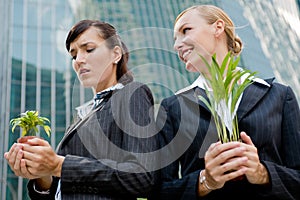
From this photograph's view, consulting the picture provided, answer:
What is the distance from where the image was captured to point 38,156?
197 centimetres

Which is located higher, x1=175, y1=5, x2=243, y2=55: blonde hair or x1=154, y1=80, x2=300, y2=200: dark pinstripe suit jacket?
x1=175, y1=5, x2=243, y2=55: blonde hair

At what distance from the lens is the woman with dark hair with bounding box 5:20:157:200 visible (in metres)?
2.07

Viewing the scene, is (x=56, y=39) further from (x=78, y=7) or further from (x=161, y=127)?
(x=161, y=127)

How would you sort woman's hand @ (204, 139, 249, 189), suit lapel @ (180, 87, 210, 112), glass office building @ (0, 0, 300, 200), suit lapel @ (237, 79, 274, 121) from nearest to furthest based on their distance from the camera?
A: woman's hand @ (204, 139, 249, 189), suit lapel @ (237, 79, 274, 121), suit lapel @ (180, 87, 210, 112), glass office building @ (0, 0, 300, 200)

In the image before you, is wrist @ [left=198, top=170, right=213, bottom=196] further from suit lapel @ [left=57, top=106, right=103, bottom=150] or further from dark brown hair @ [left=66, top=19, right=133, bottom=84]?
dark brown hair @ [left=66, top=19, right=133, bottom=84]

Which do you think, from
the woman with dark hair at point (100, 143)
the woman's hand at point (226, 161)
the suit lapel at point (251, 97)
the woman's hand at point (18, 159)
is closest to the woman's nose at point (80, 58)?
the woman with dark hair at point (100, 143)

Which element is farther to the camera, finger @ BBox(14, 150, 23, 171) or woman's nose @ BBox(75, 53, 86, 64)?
woman's nose @ BBox(75, 53, 86, 64)

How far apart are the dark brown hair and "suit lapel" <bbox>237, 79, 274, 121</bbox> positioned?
0.71m

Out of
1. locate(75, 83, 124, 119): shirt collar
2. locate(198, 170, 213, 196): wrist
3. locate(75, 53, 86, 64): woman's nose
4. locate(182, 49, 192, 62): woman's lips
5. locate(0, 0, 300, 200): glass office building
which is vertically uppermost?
locate(0, 0, 300, 200): glass office building

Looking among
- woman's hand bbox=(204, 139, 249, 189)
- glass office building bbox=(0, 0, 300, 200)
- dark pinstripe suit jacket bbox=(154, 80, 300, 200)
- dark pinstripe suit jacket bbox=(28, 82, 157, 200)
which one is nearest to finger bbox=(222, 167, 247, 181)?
woman's hand bbox=(204, 139, 249, 189)

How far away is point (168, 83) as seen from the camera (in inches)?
937

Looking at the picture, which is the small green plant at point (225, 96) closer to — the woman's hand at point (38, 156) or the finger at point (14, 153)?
the woman's hand at point (38, 156)

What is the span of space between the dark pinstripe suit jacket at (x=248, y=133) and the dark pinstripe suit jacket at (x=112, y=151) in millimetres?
134

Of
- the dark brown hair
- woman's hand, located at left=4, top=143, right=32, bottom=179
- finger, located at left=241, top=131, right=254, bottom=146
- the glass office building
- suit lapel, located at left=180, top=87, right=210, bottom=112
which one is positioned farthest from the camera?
the glass office building
